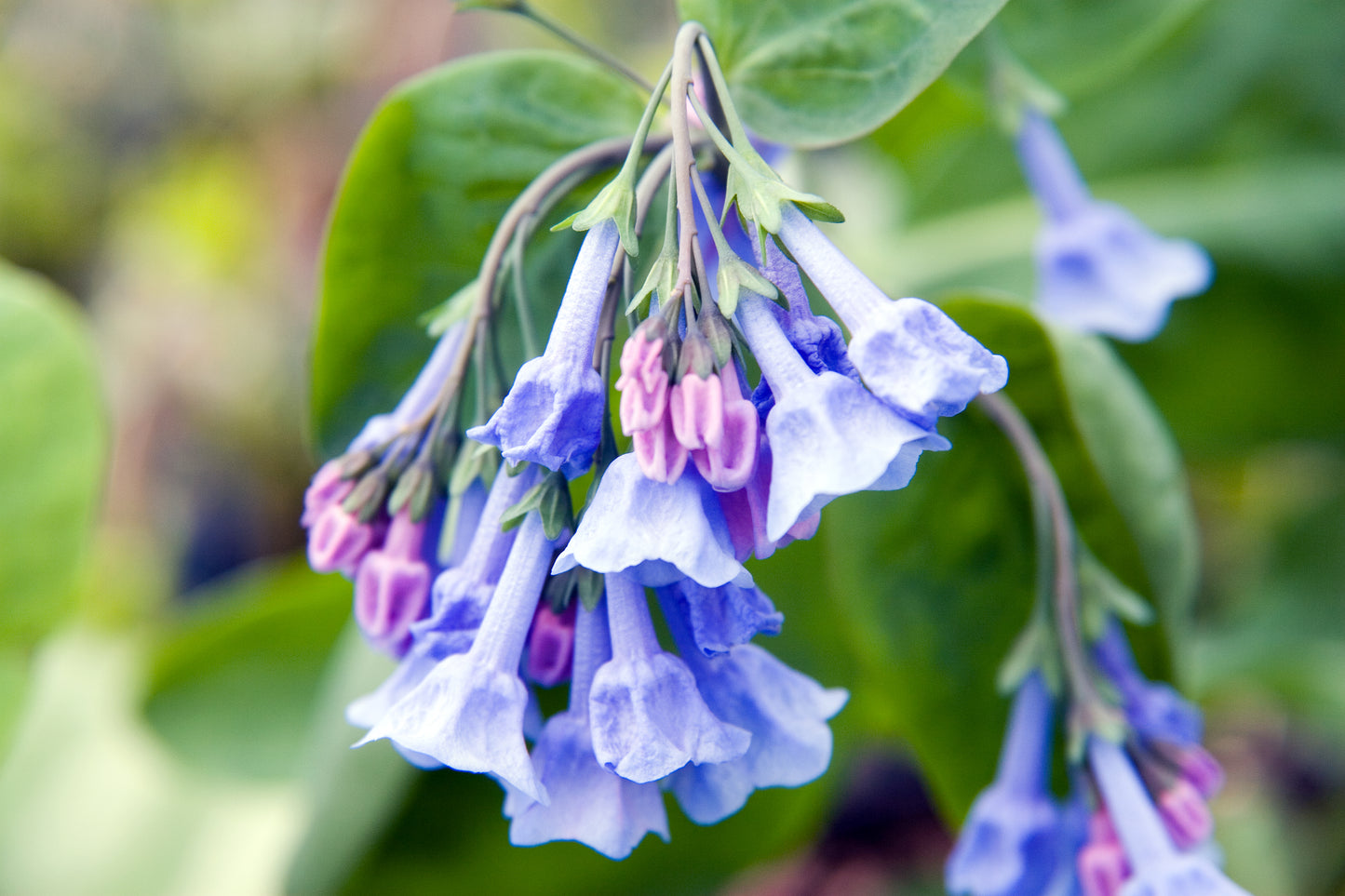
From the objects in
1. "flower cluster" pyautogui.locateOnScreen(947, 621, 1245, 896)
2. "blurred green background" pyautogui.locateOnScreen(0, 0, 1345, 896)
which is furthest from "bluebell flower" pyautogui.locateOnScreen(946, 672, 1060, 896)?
"blurred green background" pyautogui.locateOnScreen(0, 0, 1345, 896)

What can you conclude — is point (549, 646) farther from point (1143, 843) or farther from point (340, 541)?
point (1143, 843)

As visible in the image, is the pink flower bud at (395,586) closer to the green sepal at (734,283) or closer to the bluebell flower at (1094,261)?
the green sepal at (734,283)

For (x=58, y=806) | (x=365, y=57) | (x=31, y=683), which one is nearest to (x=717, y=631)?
(x=31, y=683)

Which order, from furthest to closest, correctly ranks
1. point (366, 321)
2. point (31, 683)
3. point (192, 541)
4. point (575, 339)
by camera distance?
point (192, 541) < point (31, 683) < point (366, 321) < point (575, 339)

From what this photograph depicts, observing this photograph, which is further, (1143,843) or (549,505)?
(1143,843)

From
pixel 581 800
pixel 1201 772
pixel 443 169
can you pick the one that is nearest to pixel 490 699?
pixel 581 800

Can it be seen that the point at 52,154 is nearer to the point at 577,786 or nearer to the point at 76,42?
the point at 76,42

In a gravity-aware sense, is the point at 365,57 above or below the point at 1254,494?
above
